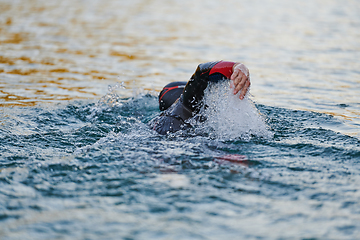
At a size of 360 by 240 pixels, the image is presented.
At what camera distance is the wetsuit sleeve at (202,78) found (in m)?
4.23

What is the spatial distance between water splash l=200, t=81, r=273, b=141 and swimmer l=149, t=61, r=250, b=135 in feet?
0.41

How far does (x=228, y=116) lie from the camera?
4.54 metres

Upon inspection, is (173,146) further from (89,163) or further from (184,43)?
(184,43)

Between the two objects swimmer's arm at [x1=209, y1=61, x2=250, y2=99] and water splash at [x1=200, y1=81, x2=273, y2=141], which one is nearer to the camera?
swimmer's arm at [x1=209, y1=61, x2=250, y2=99]

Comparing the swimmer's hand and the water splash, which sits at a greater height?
the swimmer's hand

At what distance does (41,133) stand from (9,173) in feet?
5.39

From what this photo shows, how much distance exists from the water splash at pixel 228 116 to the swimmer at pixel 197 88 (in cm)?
12

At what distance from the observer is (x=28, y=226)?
279 centimetres

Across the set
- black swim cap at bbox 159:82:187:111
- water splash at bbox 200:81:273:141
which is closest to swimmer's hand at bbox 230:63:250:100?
water splash at bbox 200:81:273:141

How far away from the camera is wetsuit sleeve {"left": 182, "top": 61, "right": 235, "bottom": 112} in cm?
423

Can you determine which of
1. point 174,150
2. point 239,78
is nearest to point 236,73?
point 239,78

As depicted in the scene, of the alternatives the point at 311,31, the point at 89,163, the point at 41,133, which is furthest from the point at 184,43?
the point at 89,163

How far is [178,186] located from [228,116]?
60.0 inches

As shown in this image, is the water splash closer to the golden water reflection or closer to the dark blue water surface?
the dark blue water surface
